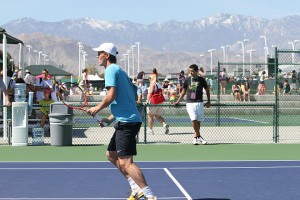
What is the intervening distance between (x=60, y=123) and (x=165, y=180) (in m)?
6.22

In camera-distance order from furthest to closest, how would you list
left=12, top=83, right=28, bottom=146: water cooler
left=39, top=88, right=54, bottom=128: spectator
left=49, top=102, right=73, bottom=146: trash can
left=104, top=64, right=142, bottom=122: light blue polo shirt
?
left=39, top=88, right=54, bottom=128: spectator → left=12, top=83, right=28, bottom=146: water cooler → left=49, top=102, right=73, bottom=146: trash can → left=104, top=64, right=142, bottom=122: light blue polo shirt

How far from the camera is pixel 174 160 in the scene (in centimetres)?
1470

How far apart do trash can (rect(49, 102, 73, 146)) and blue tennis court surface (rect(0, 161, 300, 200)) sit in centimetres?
319

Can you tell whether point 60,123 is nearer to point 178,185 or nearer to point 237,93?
point 178,185

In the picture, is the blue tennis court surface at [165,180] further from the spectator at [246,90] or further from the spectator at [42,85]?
the spectator at [246,90]

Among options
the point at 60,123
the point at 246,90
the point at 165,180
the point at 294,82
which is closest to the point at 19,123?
the point at 60,123

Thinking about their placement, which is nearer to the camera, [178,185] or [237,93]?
[178,185]

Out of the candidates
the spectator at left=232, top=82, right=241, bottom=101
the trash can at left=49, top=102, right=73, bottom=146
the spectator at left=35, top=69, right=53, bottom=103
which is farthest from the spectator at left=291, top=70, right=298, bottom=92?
the trash can at left=49, top=102, right=73, bottom=146

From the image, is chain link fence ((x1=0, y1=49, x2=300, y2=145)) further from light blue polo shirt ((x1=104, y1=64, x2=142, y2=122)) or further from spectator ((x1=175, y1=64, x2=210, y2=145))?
light blue polo shirt ((x1=104, y1=64, x2=142, y2=122))

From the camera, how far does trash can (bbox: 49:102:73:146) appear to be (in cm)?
1731

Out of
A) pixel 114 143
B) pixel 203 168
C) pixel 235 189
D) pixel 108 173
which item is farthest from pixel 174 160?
pixel 114 143

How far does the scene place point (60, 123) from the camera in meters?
17.3

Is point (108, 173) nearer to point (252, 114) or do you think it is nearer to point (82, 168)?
point (82, 168)

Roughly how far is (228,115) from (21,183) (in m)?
19.6
